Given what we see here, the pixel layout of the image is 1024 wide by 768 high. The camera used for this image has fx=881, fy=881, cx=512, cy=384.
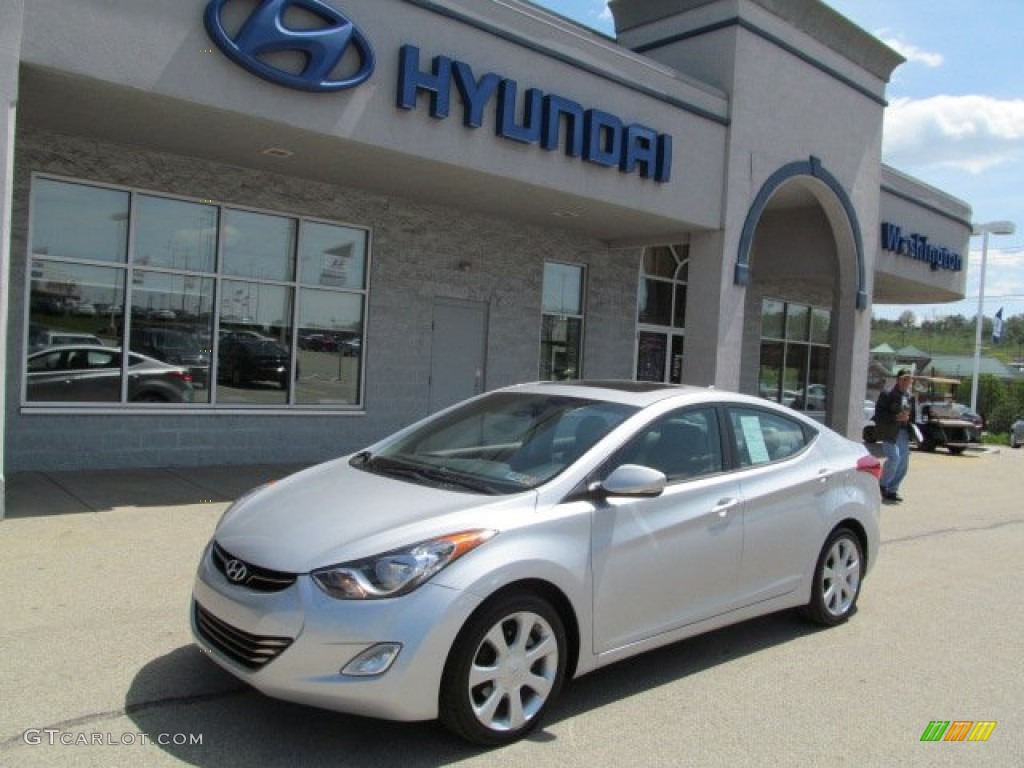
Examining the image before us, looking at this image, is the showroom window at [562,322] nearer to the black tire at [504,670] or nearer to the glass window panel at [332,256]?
the glass window panel at [332,256]

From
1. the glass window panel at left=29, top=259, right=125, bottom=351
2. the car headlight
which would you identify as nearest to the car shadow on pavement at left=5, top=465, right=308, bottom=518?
the glass window panel at left=29, top=259, right=125, bottom=351

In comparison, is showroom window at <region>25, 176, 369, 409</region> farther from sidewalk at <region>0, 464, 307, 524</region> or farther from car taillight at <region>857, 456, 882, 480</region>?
car taillight at <region>857, 456, 882, 480</region>

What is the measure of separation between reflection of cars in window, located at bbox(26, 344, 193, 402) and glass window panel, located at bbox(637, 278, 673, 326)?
8117mm

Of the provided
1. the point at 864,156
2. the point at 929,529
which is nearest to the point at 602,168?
the point at 929,529

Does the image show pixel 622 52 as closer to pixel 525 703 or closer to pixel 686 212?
pixel 686 212

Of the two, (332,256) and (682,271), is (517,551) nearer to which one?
(332,256)

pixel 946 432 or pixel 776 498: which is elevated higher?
pixel 776 498

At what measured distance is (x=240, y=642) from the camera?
3.66m

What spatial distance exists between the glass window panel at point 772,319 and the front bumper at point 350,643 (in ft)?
53.7

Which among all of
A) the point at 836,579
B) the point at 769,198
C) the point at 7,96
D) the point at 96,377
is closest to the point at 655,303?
the point at 769,198

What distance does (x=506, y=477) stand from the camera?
14.1 ft

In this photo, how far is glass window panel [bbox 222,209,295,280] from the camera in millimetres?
10164

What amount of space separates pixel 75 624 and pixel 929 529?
8.43 m

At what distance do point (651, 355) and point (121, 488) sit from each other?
9633mm
